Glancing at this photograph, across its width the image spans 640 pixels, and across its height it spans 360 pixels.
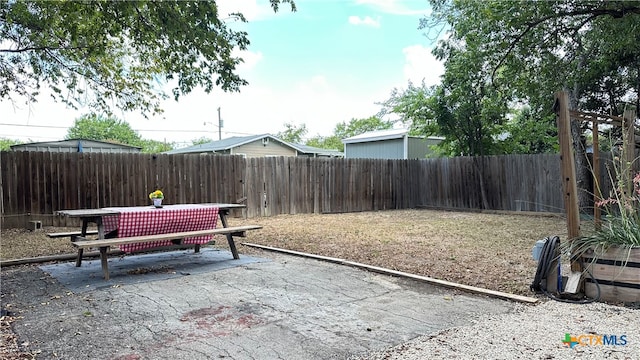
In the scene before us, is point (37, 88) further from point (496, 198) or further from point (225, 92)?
point (496, 198)

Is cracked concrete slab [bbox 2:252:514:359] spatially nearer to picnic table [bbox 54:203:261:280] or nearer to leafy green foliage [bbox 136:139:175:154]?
picnic table [bbox 54:203:261:280]

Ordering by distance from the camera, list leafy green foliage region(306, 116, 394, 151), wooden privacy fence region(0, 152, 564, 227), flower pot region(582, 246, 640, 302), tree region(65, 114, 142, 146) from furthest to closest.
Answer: tree region(65, 114, 142, 146) → leafy green foliage region(306, 116, 394, 151) → wooden privacy fence region(0, 152, 564, 227) → flower pot region(582, 246, 640, 302)

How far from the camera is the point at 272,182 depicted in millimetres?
10602

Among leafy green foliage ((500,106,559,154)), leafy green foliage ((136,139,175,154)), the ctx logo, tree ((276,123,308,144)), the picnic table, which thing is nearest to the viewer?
the ctx logo

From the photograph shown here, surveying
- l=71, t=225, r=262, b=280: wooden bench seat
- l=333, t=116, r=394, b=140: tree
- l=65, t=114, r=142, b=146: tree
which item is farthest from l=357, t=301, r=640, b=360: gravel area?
l=65, t=114, r=142, b=146: tree

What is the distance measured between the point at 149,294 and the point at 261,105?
114 ft

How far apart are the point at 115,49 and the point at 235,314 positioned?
24.4 ft

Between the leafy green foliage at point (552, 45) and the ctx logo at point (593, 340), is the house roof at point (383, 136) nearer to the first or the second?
the leafy green foliage at point (552, 45)

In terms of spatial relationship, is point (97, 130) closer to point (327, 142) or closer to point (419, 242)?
point (327, 142)

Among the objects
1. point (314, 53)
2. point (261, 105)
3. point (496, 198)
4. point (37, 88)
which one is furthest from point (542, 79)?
point (261, 105)

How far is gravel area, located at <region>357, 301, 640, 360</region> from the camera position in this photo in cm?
241

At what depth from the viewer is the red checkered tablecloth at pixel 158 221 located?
4.55 m

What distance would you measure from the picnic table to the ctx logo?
3.58 m

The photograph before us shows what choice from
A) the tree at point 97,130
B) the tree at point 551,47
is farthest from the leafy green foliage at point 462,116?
the tree at point 97,130
